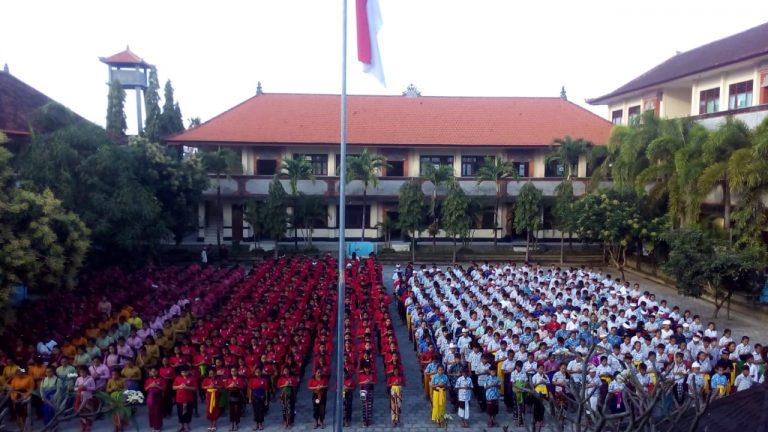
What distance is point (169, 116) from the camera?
32594 mm

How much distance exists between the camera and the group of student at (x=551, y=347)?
9273mm

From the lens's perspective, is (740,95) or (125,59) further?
(125,59)

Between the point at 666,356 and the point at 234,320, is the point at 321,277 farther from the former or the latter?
the point at 666,356

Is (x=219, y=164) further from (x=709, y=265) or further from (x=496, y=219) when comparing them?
(x=709, y=265)

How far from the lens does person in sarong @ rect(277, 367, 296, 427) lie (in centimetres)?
934

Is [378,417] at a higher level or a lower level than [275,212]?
lower

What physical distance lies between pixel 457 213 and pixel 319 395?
47.6 feet

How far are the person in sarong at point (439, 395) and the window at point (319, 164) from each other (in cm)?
1819

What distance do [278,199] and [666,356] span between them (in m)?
15.6

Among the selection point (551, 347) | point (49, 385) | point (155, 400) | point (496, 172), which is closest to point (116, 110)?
point (496, 172)

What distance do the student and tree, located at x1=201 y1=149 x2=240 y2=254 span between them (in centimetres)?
1615

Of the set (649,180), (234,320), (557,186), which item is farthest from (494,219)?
(234,320)

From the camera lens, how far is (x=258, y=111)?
27859mm

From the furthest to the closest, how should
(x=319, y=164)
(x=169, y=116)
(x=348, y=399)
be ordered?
(x=169, y=116), (x=319, y=164), (x=348, y=399)
